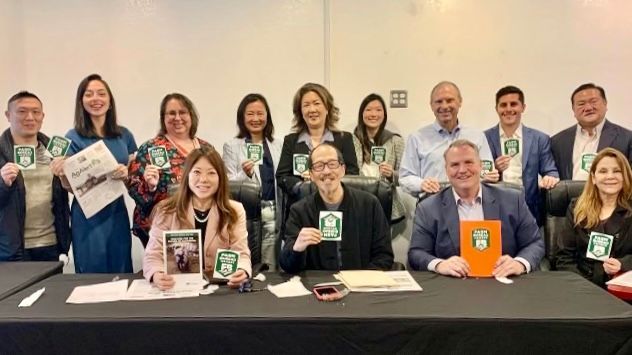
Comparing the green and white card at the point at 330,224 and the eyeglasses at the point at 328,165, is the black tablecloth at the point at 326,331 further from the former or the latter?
the eyeglasses at the point at 328,165

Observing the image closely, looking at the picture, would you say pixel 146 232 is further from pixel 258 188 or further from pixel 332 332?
pixel 332 332

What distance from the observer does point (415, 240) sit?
8.46ft

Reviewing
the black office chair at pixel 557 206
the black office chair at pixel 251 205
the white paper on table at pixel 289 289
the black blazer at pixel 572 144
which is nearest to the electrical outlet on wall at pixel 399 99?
the black blazer at pixel 572 144

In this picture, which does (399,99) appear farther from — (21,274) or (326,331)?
(21,274)

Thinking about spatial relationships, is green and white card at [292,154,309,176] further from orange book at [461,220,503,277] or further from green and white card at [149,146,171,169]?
orange book at [461,220,503,277]

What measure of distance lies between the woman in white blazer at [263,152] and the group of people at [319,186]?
1cm

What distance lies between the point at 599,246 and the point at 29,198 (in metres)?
3.12

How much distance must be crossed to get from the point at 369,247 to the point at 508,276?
0.70 meters

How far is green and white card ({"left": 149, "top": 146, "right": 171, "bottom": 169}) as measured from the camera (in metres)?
3.00

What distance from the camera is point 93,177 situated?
295 centimetres

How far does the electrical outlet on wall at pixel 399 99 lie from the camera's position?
174 inches

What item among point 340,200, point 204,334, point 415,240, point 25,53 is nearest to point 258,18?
Answer: point 25,53

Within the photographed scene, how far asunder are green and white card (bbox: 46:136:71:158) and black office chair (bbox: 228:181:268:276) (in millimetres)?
956

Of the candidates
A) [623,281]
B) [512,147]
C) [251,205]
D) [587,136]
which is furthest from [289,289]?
[587,136]
